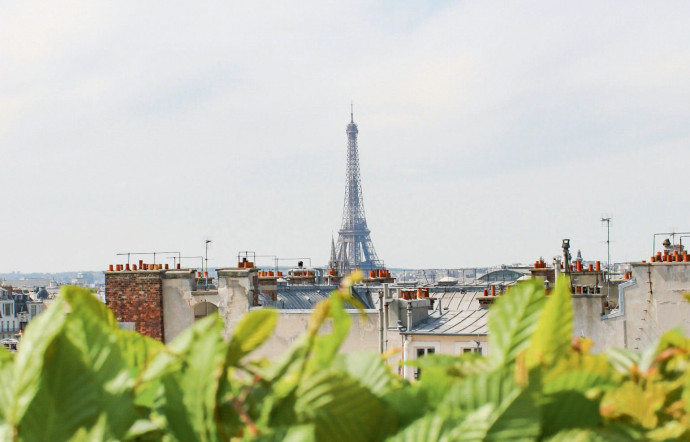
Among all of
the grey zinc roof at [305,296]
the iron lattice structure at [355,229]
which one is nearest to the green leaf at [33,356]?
the grey zinc roof at [305,296]

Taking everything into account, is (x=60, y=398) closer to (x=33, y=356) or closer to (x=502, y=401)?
(x=33, y=356)

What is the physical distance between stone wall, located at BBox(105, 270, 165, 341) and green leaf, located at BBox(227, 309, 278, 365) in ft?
77.3

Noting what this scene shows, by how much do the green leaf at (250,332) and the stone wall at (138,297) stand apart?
2355cm

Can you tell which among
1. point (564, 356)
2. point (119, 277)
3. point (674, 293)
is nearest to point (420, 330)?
point (674, 293)

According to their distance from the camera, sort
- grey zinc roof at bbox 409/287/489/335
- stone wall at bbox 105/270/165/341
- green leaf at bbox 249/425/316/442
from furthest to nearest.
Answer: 1. stone wall at bbox 105/270/165/341
2. grey zinc roof at bbox 409/287/489/335
3. green leaf at bbox 249/425/316/442

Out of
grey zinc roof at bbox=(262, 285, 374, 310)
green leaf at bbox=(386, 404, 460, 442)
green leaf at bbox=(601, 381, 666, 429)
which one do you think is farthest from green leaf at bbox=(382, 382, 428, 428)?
grey zinc roof at bbox=(262, 285, 374, 310)

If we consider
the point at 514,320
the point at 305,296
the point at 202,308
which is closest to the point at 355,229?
the point at 305,296

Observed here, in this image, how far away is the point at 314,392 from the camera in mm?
1562

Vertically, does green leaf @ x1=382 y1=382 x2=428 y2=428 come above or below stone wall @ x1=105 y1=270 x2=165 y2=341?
above

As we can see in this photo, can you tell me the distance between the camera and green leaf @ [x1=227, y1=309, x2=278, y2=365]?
162 centimetres

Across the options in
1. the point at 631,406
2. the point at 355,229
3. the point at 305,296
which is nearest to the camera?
the point at 631,406

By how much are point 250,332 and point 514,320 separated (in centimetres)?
50

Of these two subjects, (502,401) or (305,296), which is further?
(305,296)

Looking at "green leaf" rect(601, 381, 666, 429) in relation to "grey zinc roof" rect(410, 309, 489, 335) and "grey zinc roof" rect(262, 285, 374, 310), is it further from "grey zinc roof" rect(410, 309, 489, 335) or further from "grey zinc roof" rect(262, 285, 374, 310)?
"grey zinc roof" rect(262, 285, 374, 310)
